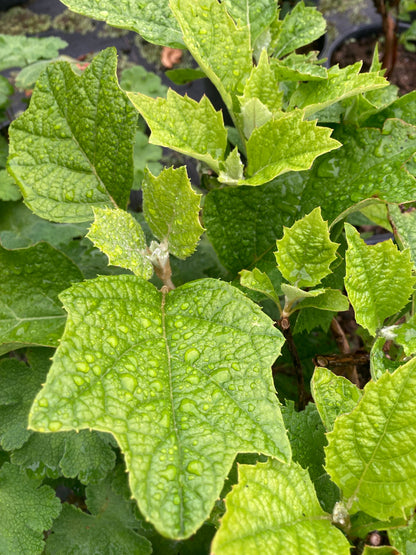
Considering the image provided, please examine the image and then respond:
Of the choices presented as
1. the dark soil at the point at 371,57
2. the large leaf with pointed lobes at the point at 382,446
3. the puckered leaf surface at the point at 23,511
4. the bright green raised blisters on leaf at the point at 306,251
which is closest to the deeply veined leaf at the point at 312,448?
the large leaf with pointed lobes at the point at 382,446

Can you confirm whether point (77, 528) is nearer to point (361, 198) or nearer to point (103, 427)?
point (103, 427)

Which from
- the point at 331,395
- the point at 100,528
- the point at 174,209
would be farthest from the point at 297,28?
the point at 100,528

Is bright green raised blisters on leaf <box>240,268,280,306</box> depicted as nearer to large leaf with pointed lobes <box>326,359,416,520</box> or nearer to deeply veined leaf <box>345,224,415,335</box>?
deeply veined leaf <box>345,224,415,335</box>

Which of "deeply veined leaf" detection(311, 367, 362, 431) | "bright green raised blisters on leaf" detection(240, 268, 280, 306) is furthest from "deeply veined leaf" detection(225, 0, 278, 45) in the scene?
"deeply veined leaf" detection(311, 367, 362, 431)

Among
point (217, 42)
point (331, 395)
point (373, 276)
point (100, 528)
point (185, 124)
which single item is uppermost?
point (217, 42)

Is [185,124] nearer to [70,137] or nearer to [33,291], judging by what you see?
[70,137]

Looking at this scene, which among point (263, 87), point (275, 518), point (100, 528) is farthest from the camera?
point (100, 528)
